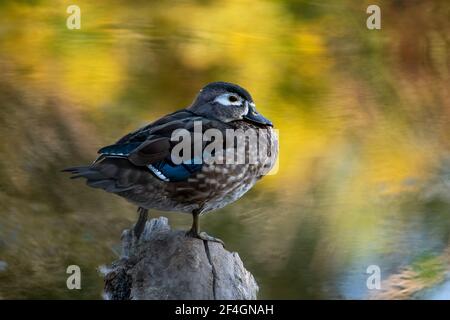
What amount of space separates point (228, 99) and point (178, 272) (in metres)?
0.47

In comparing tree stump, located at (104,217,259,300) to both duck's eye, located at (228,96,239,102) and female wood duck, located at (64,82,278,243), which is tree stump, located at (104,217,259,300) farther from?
duck's eye, located at (228,96,239,102)

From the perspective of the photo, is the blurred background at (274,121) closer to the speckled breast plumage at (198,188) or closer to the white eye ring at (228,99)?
the speckled breast plumage at (198,188)

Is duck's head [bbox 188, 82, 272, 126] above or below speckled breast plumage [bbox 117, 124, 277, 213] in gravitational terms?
above

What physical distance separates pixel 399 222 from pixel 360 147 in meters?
0.39

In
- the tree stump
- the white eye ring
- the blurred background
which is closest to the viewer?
the tree stump

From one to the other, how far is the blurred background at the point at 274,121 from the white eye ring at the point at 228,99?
795mm

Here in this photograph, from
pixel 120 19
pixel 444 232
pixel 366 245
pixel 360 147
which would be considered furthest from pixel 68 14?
pixel 444 232

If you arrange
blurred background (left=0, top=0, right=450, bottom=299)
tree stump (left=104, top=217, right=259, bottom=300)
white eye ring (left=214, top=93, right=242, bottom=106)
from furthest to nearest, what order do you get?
blurred background (left=0, top=0, right=450, bottom=299), white eye ring (left=214, top=93, right=242, bottom=106), tree stump (left=104, top=217, right=259, bottom=300)

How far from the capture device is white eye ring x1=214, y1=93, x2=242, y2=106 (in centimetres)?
201

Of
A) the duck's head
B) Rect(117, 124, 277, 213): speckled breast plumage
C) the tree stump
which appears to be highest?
the duck's head

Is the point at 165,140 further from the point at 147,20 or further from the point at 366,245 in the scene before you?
the point at 147,20

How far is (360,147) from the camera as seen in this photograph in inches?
126

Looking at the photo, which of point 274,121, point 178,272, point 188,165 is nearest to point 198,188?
point 188,165

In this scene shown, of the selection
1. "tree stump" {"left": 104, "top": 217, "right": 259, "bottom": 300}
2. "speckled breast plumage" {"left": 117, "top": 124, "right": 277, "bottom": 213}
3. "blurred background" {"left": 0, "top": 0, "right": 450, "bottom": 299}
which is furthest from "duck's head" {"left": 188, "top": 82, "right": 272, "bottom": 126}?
"blurred background" {"left": 0, "top": 0, "right": 450, "bottom": 299}
